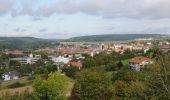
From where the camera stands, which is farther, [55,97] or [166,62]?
[55,97]

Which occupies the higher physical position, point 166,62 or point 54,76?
point 166,62

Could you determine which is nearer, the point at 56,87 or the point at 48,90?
the point at 48,90

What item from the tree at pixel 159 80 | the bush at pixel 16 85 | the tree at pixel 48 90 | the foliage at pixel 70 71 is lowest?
the bush at pixel 16 85

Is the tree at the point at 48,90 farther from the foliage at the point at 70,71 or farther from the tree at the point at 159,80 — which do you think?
the foliage at the point at 70,71

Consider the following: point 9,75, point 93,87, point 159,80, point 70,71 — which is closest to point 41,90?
point 93,87

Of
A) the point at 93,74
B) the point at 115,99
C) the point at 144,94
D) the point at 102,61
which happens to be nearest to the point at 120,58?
the point at 102,61

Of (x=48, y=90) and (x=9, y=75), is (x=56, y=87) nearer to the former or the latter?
(x=48, y=90)

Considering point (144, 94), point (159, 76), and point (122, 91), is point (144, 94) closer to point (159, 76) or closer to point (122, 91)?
point (159, 76)

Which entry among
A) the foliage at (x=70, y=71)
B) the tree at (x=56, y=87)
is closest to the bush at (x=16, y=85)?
the foliage at (x=70, y=71)
